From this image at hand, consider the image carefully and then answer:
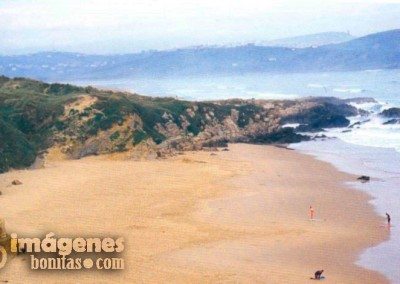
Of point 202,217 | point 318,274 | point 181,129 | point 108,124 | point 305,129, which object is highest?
point 108,124

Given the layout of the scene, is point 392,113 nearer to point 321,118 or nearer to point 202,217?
point 321,118

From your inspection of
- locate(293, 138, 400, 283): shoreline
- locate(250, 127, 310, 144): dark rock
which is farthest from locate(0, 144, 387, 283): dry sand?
locate(250, 127, 310, 144): dark rock

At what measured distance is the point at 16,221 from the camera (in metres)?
21.5

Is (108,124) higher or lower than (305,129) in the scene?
higher

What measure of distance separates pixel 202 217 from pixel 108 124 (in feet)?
58.0

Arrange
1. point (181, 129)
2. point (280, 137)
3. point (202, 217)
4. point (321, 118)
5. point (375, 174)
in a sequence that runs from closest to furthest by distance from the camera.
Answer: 1. point (202, 217)
2. point (375, 174)
3. point (181, 129)
4. point (280, 137)
5. point (321, 118)

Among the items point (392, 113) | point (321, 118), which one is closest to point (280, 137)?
point (321, 118)

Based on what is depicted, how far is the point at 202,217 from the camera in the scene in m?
22.8

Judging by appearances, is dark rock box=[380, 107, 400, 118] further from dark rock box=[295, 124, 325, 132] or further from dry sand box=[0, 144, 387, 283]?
dry sand box=[0, 144, 387, 283]

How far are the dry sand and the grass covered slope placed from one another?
110 inches

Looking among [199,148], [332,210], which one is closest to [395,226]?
[332,210]

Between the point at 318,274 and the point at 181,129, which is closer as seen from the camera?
the point at 318,274

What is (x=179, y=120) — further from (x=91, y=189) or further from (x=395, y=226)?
(x=395, y=226)

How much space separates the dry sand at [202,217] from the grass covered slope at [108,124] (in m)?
2.78
